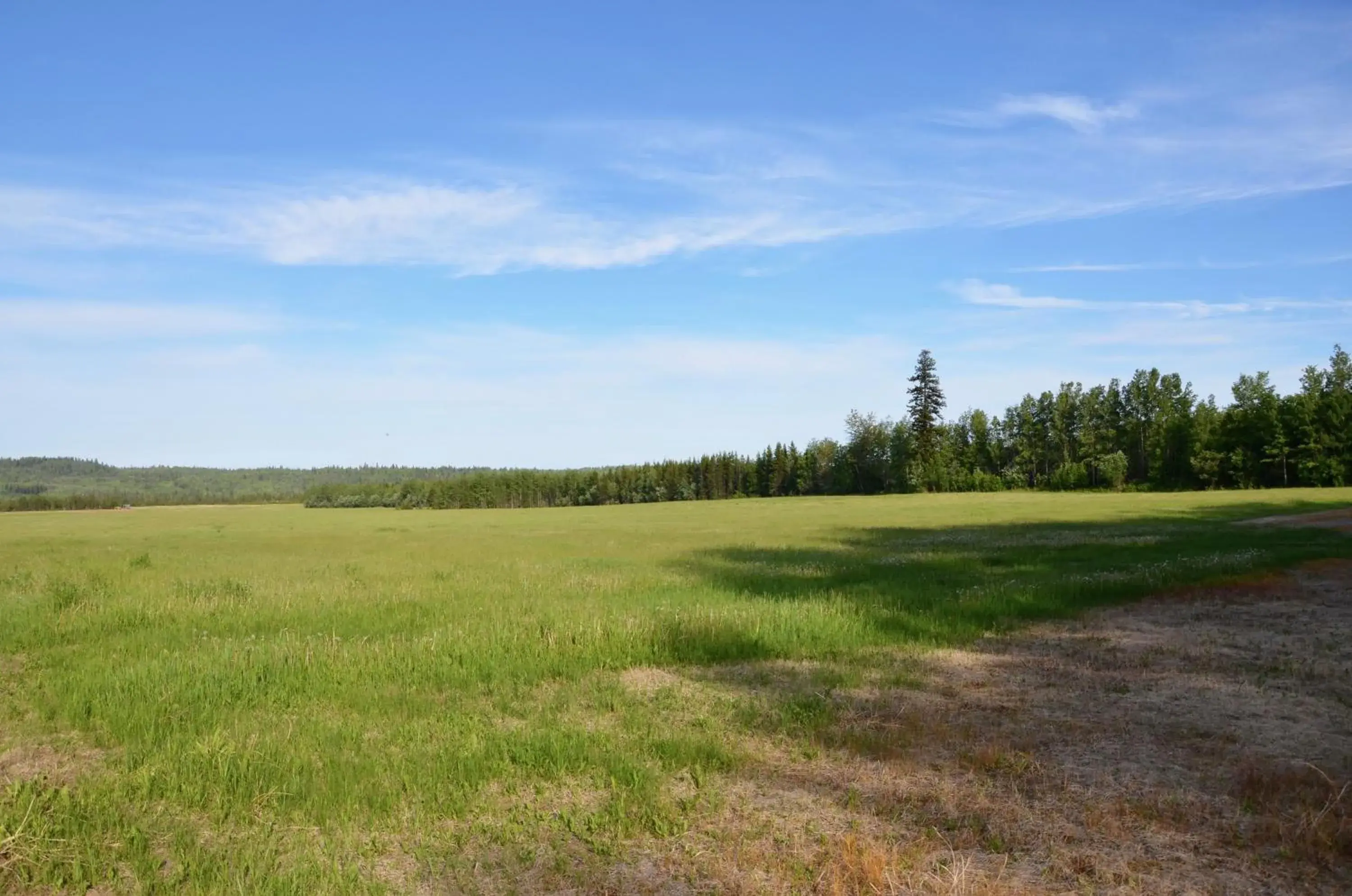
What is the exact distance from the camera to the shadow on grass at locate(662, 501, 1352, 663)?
14914 millimetres

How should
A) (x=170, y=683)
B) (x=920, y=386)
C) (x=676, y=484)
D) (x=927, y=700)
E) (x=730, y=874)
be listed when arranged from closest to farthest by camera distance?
(x=730, y=874)
(x=927, y=700)
(x=170, y=683)
(x=920, y=386)
(x=676, y=484)

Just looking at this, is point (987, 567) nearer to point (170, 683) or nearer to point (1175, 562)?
point (1175, 562)

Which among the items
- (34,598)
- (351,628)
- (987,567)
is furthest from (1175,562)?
(34,598)

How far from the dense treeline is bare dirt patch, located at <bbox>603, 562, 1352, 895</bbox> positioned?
344 ft

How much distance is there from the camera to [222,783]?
26.6ft

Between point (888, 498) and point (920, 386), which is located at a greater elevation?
point (920, 386)

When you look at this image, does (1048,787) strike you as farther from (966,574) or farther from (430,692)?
(966,574)

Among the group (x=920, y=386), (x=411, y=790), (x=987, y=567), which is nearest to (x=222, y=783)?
(x=411, y=790)

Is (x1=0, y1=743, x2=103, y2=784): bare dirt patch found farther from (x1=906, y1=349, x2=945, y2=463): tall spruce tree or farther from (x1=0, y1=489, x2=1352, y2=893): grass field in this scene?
(x1=906, y1=349, x2=945, y2=463): tall spruce tree

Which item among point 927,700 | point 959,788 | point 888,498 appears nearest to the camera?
point 959,788

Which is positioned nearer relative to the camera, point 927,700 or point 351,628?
point 927,700

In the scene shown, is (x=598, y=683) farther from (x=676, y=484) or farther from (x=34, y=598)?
(x=676, y=484)

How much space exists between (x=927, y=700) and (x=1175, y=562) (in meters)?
17.4

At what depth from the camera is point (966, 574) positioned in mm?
23969
